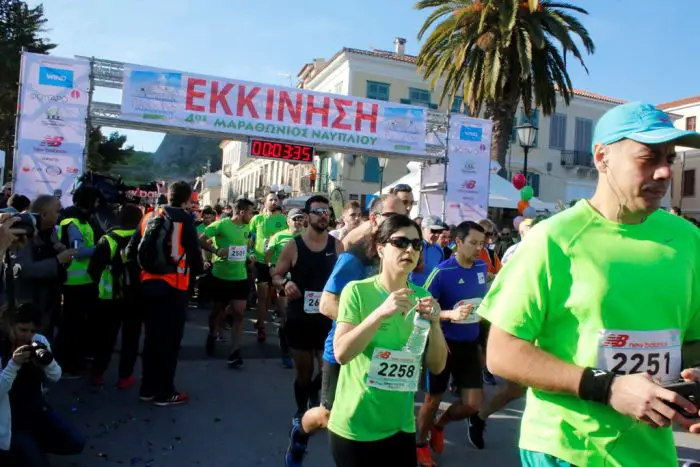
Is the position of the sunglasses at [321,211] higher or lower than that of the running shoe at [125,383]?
higher

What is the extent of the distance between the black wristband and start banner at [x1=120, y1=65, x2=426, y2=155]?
11.0 metres

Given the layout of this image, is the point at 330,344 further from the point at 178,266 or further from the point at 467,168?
the point at 467,168

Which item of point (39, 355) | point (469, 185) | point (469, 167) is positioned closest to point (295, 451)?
point (39, 355)

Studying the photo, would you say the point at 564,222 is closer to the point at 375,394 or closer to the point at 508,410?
the point at 375,394

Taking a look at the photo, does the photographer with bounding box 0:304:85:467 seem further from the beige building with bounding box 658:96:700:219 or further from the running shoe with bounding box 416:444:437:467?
the beige building with bounding box 658:96:700:219

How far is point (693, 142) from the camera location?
1961mm

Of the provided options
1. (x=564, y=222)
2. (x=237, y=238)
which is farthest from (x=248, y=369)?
(x=564, y=222)

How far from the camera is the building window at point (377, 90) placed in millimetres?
29781

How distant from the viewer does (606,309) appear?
5.57ft

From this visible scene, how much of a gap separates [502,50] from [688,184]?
29.2 meters

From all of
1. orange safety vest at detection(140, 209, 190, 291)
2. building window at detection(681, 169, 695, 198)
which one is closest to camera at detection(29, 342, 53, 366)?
orange safety vest at detection(140, 209, 190, 291)

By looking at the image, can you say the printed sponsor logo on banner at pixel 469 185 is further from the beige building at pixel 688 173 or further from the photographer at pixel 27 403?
the beige building at pixel 688 173

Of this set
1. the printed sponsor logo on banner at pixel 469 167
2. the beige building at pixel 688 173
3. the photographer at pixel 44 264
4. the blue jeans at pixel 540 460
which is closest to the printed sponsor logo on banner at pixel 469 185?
the printed sponsor logo on banner at pixel 469 167

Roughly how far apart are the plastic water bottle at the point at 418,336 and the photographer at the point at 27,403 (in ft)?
7.26
